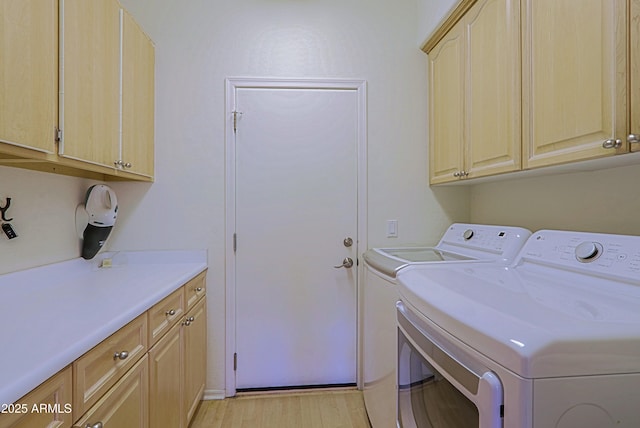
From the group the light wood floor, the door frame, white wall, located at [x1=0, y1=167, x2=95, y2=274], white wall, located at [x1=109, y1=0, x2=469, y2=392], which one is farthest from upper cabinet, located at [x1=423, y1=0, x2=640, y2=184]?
white wall, located at [x1=0, y1=167, x2=95, y2=274]

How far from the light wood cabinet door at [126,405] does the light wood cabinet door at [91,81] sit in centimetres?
86

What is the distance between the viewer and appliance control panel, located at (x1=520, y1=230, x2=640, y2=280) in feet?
2.99

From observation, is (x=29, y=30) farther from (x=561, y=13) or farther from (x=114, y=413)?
(x=561, y=13)

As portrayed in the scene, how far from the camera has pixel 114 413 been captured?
901 mm

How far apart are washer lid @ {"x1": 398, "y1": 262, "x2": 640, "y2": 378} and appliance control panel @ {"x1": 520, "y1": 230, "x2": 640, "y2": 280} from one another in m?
0.04

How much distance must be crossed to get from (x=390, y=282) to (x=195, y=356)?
47.1 inches

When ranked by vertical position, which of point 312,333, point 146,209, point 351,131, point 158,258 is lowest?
point 312,333

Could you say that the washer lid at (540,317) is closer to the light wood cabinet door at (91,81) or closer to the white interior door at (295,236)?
the white interior door at (295,236)

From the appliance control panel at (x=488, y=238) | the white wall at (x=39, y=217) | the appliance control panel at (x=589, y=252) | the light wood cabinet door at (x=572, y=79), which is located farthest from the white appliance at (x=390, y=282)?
the white wall at (x=39, y=217)

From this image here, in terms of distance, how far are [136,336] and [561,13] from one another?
190 centimetres

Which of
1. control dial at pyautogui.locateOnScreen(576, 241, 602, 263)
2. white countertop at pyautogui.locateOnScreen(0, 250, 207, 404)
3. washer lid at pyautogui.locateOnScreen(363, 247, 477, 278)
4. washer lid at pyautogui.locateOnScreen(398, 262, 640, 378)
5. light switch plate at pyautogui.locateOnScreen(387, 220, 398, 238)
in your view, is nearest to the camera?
washer lid at pyautogui.locateOnScreen(398, 262, 640, 378)

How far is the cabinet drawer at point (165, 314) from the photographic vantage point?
117 cm

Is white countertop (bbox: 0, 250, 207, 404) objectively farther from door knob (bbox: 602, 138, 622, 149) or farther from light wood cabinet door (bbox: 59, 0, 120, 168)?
door knob (bbox: 602, 138, 622, 149)

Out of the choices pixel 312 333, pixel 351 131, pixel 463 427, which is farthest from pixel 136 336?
pixel 351 131
